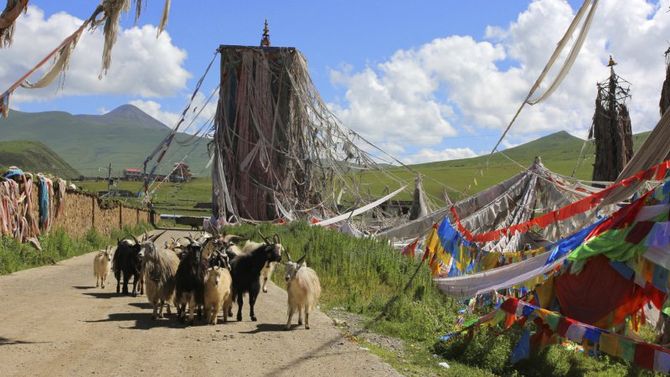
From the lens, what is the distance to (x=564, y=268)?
11.5 m

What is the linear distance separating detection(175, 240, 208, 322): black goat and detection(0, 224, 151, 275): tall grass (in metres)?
8.21

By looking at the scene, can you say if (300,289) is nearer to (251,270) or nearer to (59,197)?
(251,270)

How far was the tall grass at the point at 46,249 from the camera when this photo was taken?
19375 millimetres

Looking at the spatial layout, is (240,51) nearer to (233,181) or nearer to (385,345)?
(233,181)

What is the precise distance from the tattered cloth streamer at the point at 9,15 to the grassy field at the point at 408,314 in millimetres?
7030

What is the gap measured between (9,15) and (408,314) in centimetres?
899

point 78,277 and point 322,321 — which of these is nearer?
point 322,321

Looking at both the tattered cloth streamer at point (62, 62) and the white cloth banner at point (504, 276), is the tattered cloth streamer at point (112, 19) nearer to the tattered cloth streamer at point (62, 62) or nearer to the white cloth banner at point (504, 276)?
the tattered cloth streamer at point (62, 62)

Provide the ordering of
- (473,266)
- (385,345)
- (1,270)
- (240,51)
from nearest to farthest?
(385,345)
(473,266)
(1,270)
(240,51)

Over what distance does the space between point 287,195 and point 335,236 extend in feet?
34.1

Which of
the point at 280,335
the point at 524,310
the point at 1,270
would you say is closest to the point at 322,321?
the point at 280,335

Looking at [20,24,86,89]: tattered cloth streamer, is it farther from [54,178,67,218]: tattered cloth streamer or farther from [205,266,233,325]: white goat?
[54,178,67,218]: tattered cloth streamer

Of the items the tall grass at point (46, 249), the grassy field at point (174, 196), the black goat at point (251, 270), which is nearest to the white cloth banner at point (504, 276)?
the black goat at point (251, 270)

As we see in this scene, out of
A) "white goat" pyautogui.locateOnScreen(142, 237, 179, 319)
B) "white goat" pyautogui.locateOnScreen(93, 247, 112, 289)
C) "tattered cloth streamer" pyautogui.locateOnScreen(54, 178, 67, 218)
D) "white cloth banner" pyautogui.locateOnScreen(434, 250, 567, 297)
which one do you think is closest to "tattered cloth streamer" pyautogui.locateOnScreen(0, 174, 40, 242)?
"tattered cloth streamer" pyautogui.locateOnScreen(54, 178, 67, 218)
